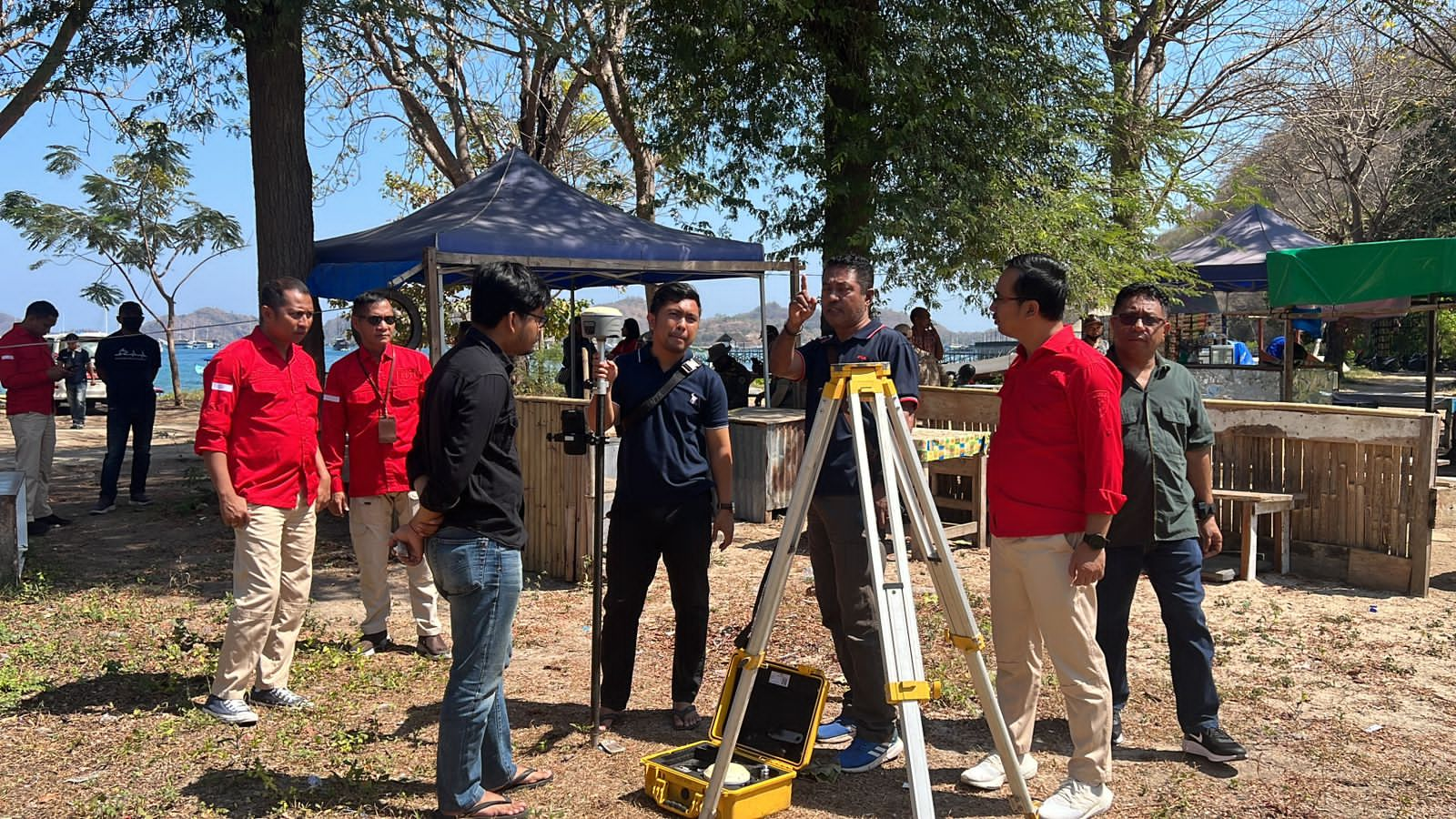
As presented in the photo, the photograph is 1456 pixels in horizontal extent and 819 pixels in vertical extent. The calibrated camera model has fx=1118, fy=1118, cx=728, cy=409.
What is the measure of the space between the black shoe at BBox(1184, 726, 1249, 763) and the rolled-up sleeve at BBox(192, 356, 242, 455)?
4199 mm

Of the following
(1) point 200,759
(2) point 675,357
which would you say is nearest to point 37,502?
(1) point 200,759

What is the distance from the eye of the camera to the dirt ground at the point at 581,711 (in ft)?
13.6

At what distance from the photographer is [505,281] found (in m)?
3.67

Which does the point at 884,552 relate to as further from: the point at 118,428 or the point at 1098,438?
the point at 118,428

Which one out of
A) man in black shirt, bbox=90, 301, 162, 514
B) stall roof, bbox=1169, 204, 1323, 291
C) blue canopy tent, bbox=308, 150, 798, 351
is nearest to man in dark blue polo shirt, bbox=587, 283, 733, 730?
blue canopy tent, bbox=308, 150, 798, 351

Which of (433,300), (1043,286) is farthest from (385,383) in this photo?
(1043,286)

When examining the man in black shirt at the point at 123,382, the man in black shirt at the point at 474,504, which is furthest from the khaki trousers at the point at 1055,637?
the man in black shirt at the point at 123,382

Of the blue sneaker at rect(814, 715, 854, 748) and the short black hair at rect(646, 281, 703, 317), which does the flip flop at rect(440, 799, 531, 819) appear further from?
the short black hair at rect(646, 281, 703, 317)

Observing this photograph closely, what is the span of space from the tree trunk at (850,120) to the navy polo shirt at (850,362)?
7.02m

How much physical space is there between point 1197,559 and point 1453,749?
4.45 ft

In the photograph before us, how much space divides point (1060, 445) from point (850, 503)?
2.87 feet

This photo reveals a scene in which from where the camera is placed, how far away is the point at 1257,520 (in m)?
7.70

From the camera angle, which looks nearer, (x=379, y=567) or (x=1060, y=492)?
(x=1060, y=492)

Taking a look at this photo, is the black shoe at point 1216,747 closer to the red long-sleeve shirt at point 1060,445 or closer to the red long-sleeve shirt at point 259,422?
the red long-sleeve shirt at point 1060,445
